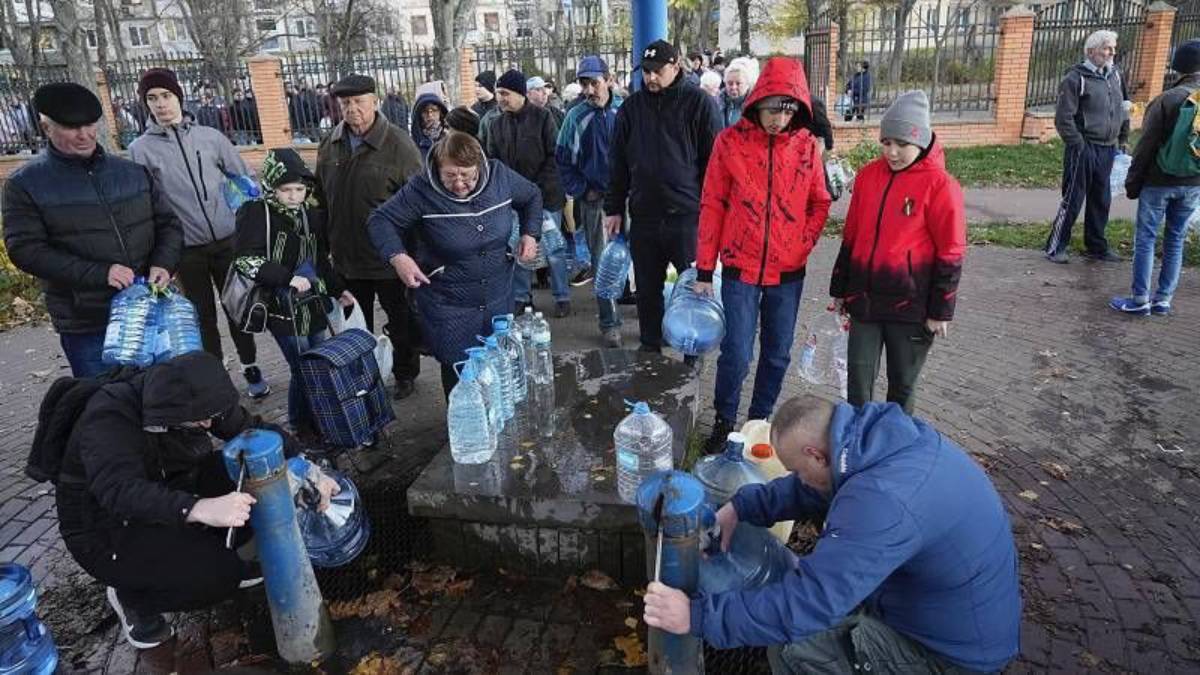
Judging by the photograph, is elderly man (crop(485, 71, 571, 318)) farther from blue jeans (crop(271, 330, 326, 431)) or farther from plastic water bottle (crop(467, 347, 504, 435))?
plastic water bottle (crop(467, 347, 504, 435))

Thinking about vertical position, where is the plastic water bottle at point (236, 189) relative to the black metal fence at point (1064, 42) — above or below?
below

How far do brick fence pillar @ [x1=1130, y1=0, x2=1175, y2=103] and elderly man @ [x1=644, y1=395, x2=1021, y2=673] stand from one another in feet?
55.6

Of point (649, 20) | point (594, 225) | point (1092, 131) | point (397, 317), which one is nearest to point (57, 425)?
point (397, 317)

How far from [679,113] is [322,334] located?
100 inches

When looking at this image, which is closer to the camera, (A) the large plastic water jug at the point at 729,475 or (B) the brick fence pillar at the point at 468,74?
(A) the large plastic water jug at the point at 729,475

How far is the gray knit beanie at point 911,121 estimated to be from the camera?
3.53m

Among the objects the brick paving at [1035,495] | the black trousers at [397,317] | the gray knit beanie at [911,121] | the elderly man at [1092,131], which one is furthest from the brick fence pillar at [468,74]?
the gray knit beanie at [911,121]

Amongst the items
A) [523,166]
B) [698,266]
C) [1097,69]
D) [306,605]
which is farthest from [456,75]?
[306,605]

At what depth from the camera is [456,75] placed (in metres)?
14.5

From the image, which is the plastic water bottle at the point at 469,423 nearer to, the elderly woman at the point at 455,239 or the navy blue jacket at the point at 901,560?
the elderly woman at the point at 455,239

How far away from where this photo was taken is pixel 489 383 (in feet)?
11.7

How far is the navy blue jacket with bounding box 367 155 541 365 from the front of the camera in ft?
13.4

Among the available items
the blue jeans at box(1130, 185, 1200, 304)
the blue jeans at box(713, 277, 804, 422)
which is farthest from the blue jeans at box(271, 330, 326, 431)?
the blue jeans at box(1130, 185, 1200, 304)

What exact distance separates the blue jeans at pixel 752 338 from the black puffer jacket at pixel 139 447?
2.48 metres
